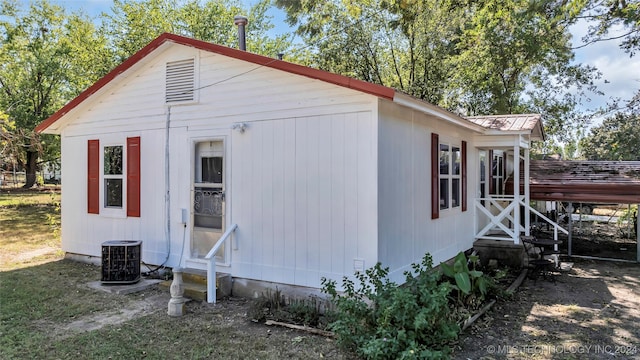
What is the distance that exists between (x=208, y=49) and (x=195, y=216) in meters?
2.62

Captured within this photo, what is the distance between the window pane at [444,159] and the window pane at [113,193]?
5858 mm

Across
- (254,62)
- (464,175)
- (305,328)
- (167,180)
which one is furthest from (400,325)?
(464,175)

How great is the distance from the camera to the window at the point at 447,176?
6660 mm

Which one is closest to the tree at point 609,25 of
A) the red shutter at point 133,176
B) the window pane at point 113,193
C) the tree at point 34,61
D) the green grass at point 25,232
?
the red shutter at point 133,176

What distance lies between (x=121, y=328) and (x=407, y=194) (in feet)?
13.1

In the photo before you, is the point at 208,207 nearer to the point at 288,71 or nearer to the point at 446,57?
the point at 288,71

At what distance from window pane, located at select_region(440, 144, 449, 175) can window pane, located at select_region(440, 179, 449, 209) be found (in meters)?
0.17

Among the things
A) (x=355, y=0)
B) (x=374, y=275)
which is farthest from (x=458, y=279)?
(x=355, y=0)

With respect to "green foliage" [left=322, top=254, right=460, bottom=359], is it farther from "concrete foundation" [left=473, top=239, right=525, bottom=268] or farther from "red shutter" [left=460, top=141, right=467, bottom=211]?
"concrete foundation" [left=473, top=239, right=525, bottom=268]

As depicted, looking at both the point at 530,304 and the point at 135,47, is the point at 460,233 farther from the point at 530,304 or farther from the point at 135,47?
the point at 135,47

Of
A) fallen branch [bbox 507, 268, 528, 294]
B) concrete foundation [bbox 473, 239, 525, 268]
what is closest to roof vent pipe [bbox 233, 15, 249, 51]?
fallen branch [bbox 507, 268, 528, 294]

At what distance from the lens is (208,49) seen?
618cm

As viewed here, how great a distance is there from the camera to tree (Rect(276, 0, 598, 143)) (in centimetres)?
1364

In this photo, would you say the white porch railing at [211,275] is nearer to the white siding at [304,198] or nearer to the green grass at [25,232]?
the white siding at [304,198]
